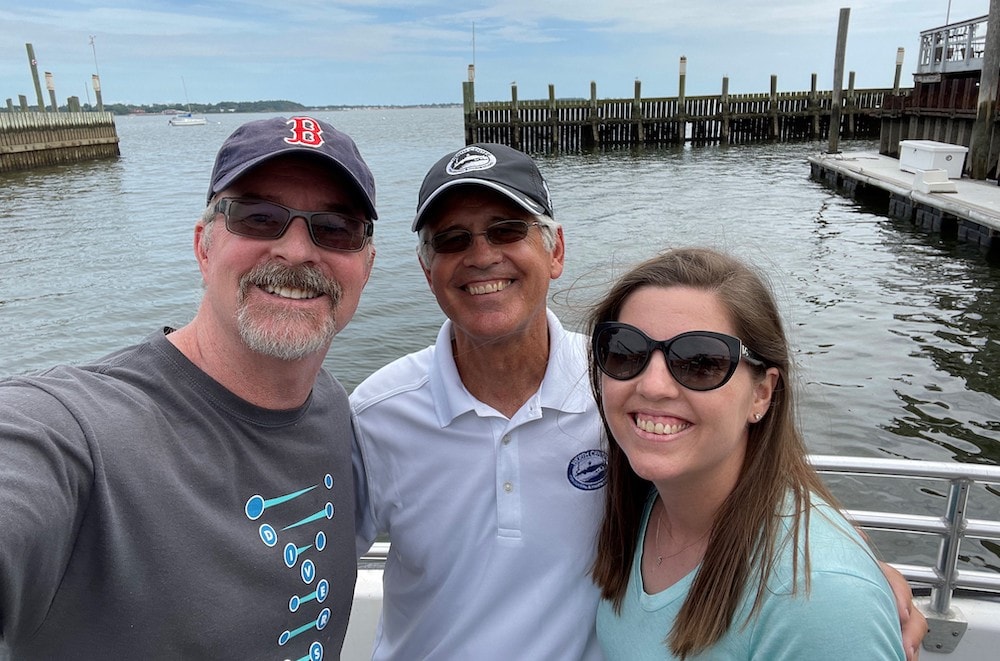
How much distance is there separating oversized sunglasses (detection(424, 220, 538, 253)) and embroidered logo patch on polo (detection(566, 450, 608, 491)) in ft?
2.47

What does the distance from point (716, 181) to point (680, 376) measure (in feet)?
99.6

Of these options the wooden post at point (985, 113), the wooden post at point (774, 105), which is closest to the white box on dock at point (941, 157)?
the wooden post at point (985, 113)

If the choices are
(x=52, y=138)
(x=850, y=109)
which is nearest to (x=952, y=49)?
(x=850, y=109)

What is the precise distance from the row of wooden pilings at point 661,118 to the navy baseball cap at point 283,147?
4063 cm

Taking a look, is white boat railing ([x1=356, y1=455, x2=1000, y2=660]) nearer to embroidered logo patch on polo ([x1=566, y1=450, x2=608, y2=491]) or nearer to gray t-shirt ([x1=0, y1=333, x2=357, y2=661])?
embroidered logo patch on polo ([x1=566, y1=450, x2=608, y2=491])

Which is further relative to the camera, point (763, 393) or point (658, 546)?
point (658, 546)

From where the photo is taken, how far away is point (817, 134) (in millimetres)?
46156

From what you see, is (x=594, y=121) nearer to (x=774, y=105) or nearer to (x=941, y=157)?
(x=774, y=105)

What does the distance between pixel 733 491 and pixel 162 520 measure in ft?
4.60

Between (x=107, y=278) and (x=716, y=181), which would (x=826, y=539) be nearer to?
(x=107, y=278)

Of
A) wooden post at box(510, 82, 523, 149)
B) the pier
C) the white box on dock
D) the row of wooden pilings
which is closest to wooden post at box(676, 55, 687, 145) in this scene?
the row of wooden pilings

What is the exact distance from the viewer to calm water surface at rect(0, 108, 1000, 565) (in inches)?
334

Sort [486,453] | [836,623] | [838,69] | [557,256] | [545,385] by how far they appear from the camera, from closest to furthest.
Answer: [836,623] < [486,453] < [545,385] < [557,256] < [838,69]

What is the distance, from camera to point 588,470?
219 centimetres
